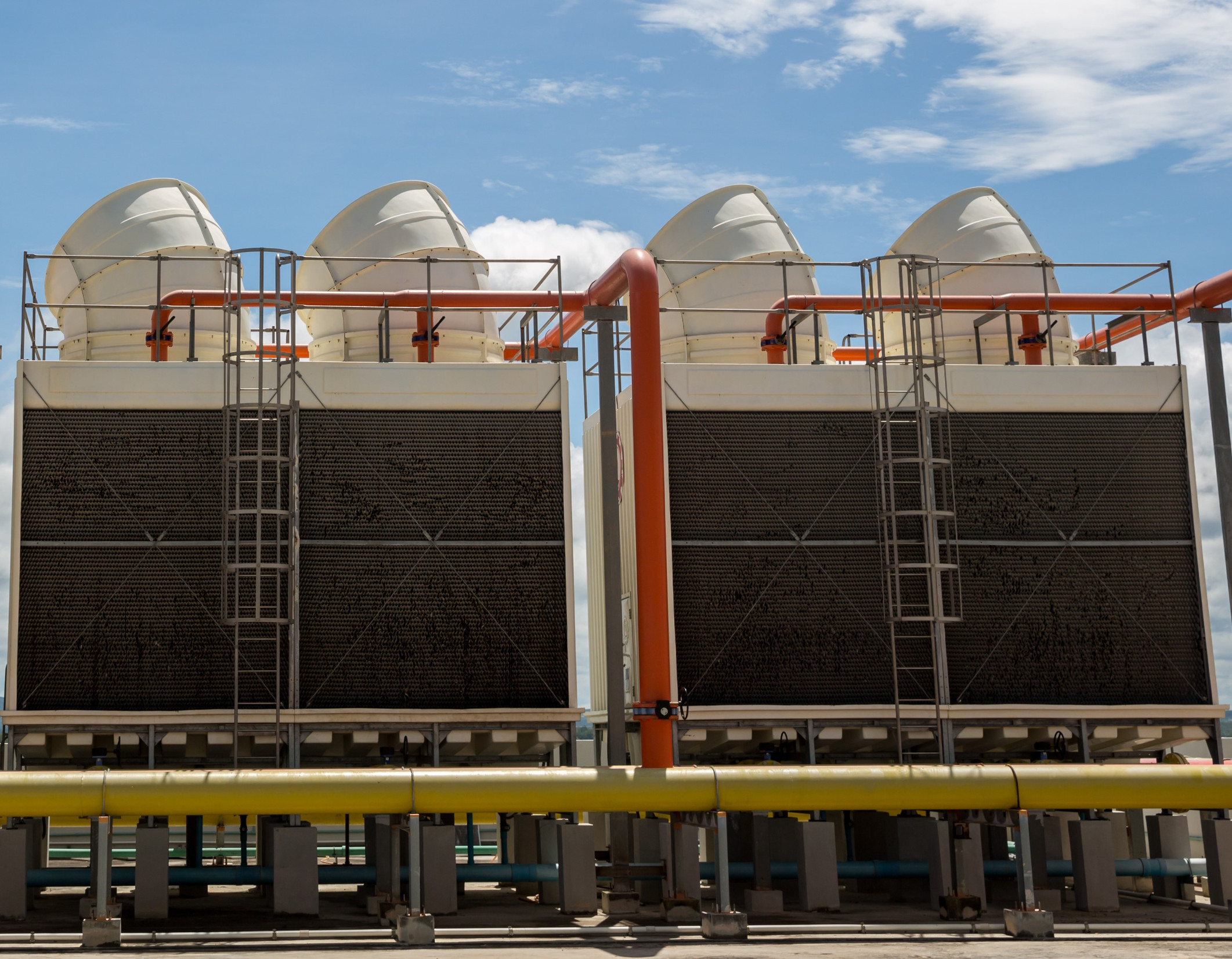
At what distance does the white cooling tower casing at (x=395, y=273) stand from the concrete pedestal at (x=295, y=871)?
8.16 m

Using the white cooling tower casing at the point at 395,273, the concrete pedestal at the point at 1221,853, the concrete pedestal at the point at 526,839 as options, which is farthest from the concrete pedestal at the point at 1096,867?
the white cooling tower casing at the point at 395,273

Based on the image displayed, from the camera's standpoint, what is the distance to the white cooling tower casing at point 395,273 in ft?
74.7

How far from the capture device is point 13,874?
1755cm

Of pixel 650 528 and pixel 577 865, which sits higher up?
pixel 650 528

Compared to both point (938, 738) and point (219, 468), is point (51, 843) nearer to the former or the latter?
point (219, 468)

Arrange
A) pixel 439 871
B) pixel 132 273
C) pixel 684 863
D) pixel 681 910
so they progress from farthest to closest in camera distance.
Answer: pixel 132 273 → pixel 439 871 → pixel 684 863 → pixel 681 910

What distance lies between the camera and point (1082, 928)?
16.5 m

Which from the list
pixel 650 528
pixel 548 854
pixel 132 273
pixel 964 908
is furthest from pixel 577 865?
pixel 132 273

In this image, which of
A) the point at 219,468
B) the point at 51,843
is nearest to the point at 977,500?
the point at 219,468

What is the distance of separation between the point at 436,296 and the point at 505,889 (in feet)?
31.4

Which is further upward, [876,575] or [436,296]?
[436,296]

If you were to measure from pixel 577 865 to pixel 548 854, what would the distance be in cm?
145

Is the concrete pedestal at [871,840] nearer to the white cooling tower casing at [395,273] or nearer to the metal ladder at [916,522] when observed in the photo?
the metal ladder at [916,522]

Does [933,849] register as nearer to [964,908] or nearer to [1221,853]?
[964,908]
